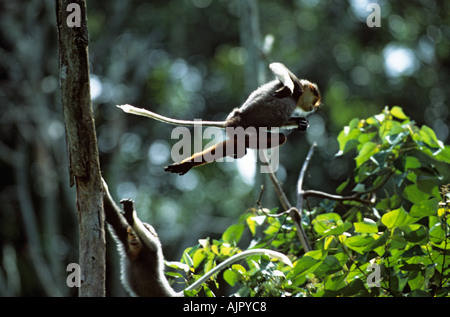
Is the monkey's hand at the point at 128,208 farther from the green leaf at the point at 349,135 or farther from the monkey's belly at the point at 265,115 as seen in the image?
the green leaf at the point at 349,135

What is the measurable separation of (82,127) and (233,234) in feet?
5.75

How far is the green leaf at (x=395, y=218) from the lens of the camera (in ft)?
11.0

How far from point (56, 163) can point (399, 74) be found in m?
10.8

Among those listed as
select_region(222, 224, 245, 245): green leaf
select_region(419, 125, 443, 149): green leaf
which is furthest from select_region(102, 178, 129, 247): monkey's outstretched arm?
select_region(419, 125, 443, 149): green leaf

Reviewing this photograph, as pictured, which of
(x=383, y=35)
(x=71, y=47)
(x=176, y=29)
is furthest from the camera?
(x=383, y=35)

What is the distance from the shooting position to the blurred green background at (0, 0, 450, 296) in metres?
16.0

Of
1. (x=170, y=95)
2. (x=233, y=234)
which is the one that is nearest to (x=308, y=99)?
(x=233, y=234)

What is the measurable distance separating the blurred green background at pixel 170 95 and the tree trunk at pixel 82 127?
11.7 meters

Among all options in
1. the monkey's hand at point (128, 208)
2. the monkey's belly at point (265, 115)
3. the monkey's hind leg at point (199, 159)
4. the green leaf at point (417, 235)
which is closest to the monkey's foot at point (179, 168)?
the monkey's hind leg at point (199, 159)

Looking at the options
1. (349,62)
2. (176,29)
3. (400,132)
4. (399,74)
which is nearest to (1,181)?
(176,29)

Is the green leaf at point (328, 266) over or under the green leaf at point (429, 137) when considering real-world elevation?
under

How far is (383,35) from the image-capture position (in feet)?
65.6
